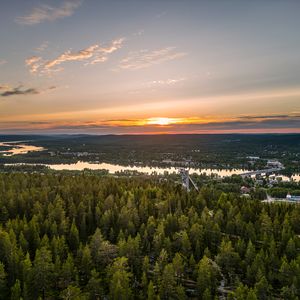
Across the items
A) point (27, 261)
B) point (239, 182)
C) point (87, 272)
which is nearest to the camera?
point (27, 261)

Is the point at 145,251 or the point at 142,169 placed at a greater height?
the point at 145,251

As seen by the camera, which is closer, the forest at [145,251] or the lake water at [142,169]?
the forest at [145,251]

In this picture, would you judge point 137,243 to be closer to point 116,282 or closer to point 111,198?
point 116,282

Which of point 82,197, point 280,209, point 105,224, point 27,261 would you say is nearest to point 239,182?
point 280,209

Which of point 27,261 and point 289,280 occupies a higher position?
point 27,261

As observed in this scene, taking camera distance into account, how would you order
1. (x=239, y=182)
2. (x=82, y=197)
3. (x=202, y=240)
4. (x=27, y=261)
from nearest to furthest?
(x=27, y=261) → (x=202, y=240) → (x=82, y=197) → (x=239, y=182)

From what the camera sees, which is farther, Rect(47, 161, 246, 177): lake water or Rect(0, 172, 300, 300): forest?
Rect(47, 161, 246, 177): lake water

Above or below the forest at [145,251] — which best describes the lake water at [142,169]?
below

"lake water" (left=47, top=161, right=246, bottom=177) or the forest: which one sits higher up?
the forest
